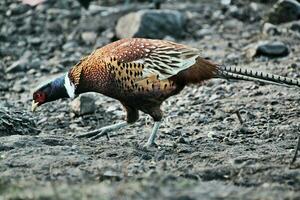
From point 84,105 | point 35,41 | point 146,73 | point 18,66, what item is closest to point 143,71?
point 146,73

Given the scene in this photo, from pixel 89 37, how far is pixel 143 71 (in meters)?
6.14

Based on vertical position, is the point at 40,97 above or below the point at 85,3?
above

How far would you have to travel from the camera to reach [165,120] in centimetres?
830

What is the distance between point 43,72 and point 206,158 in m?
5.64

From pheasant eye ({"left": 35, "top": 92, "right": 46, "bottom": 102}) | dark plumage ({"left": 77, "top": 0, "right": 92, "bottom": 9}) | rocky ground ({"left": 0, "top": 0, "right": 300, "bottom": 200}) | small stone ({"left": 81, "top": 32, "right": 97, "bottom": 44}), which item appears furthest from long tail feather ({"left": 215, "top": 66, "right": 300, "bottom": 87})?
dark plumage ({"left": 77, "top": 0, "right": 92, "bottom": 9})

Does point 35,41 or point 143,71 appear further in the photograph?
point 35,41

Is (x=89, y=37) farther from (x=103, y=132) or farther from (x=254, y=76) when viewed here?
(x=254, y=76)

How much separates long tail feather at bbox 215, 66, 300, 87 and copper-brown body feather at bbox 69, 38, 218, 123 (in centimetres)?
11

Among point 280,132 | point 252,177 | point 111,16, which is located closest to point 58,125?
point 280,132

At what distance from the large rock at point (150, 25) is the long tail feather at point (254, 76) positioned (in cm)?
505

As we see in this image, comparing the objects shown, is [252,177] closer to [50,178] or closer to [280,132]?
[50,178]

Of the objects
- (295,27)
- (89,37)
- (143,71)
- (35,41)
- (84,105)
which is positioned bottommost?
(35,41)

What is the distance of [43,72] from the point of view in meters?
11.2

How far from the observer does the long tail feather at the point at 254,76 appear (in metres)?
6.80
